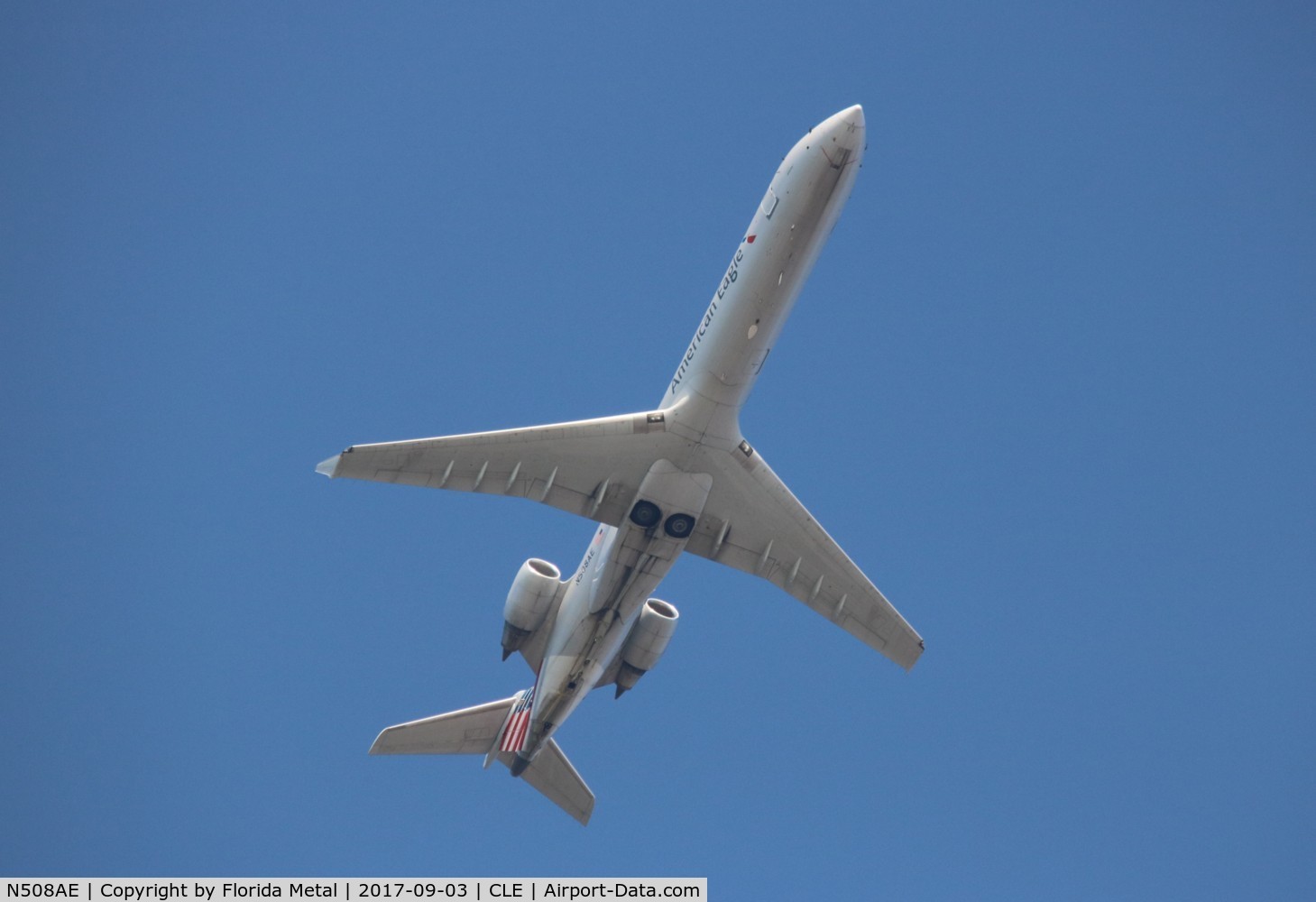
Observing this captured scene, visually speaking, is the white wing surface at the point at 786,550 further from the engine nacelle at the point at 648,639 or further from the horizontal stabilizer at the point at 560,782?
the horizontal stabilizer at the point at 560,782

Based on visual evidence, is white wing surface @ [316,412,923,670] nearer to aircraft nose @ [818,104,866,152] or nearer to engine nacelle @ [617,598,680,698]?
engine nacelle @ [617,598,680,698]

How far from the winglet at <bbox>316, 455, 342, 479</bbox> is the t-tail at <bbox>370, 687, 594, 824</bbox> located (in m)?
11.0

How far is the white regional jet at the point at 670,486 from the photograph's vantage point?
3120 centimetres

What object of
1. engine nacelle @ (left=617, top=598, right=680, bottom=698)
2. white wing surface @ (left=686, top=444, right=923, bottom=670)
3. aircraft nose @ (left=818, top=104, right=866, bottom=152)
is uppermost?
aircraft nose @ (left=818, top=104, right=866, bottom=152)

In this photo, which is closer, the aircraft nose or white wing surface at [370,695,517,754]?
the aircraft nose

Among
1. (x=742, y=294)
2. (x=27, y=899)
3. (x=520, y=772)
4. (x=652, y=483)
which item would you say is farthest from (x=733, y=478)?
(x=27, y=899)

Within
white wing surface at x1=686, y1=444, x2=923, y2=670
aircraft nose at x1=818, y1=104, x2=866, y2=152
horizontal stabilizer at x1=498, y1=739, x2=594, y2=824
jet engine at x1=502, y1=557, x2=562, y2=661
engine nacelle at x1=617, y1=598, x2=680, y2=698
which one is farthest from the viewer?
horizontal stabilizer at x1=498, y1=739, x2=594, y2=824

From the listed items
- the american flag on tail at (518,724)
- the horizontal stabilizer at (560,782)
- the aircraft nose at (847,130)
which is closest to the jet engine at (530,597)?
the american flag on tail at (518,724)

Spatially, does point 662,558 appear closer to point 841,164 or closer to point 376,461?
point 376,461

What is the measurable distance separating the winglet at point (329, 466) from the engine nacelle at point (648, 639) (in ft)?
34.7

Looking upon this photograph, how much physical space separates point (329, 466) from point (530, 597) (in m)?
7.80

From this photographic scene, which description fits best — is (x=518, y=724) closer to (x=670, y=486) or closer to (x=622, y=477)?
(x=622, y=477)

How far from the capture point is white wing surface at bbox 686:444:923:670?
1383 inches

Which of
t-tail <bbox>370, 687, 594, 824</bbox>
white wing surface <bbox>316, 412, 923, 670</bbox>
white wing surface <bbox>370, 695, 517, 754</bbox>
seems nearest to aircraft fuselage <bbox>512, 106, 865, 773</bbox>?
white wing surface <bbox>316, 412, 923, 670</bbox>
